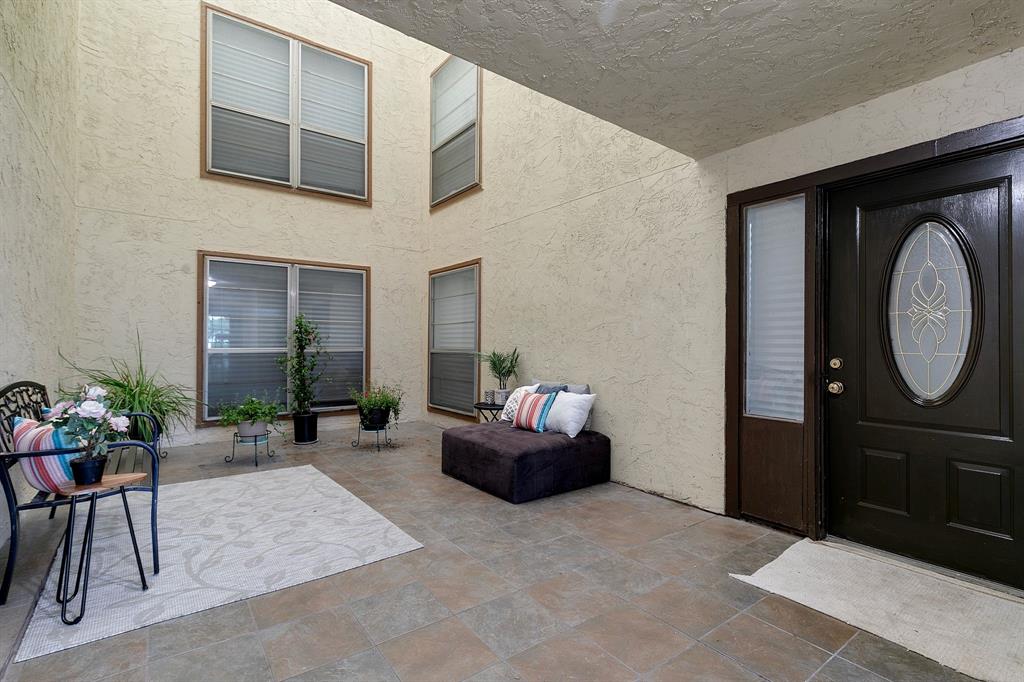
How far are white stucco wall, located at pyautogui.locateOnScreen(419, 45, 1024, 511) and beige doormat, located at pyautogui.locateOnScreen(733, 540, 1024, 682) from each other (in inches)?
33.8

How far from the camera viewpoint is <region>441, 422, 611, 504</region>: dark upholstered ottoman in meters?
3.61

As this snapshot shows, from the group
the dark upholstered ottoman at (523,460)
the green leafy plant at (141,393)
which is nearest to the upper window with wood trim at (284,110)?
the green leafy plant at (141,393)

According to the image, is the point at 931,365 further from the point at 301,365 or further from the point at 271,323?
the point at 271,323

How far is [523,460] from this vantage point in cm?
360

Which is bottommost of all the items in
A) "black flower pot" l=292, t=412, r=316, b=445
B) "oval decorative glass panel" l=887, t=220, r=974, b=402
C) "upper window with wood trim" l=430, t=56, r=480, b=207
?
"black flower pot" l=292, t=412, r=316, b=445

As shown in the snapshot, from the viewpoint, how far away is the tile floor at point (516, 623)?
1.76 meters

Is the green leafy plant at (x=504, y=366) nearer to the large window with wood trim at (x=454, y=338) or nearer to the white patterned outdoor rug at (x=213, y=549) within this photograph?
the large window with wood trim at (x=454, y=338)

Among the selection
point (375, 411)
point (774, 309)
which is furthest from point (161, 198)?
point (774, 309)

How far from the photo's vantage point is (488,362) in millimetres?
5730

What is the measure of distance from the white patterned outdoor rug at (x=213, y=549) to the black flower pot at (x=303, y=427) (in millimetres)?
1526

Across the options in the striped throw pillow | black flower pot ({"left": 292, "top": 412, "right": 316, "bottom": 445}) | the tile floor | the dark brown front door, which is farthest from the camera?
black flower pot ({"left": 292, "top": 412, "right": 316, "bottom": 445})

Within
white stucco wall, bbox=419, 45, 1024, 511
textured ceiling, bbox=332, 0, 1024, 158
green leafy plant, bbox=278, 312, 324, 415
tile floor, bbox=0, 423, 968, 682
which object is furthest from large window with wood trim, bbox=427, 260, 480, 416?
textured ceiling, bbox=332, 0, 1024, 158

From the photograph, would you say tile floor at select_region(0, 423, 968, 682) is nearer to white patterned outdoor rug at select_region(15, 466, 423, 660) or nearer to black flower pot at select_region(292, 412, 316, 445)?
white patterned outdoor rug at select_region(15, 466, 423, 660)

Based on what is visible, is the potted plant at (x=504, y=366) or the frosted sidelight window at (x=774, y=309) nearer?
the frosted sidelight window at (x=774, y=309)
